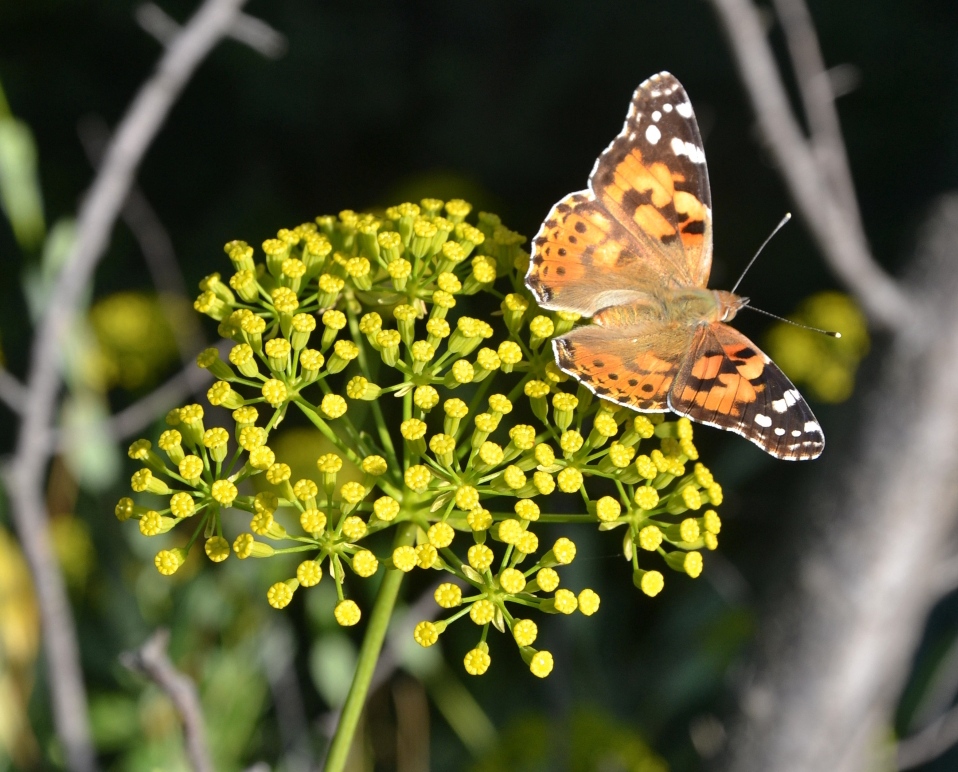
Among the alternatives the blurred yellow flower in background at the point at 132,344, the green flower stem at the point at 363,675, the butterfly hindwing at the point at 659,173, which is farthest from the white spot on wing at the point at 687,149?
the blurred yellow flower in background at the point at 132,344

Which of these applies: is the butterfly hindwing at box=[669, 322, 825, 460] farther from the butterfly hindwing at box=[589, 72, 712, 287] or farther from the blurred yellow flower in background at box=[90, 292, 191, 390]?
the blurred yellow flower in background at box=[90, 292, 191, 390]

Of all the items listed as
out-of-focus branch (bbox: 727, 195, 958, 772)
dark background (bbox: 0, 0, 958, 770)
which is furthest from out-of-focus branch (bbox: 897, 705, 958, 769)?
dark background (bbox: 0, 0, 958, 770)

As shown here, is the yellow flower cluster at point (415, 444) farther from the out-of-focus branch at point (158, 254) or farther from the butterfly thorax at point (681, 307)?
the out-of-focus branch at point (158, 254)

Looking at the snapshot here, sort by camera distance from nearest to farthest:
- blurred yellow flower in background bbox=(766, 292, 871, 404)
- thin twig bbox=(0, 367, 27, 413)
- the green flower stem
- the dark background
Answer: the green flower stem, thin twig bbox=(0, 367, 27, 413), the dark background, blurred yellow flower in background bbox=(766, 292, 871, 404)

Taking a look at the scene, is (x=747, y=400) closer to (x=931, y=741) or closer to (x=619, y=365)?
(x=619, y=365)

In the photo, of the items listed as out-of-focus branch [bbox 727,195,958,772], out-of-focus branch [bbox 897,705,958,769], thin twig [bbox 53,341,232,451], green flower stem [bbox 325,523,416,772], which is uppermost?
thin twig [bbox 53,341,232,451]

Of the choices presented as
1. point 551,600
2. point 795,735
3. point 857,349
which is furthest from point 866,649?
point 857,349
